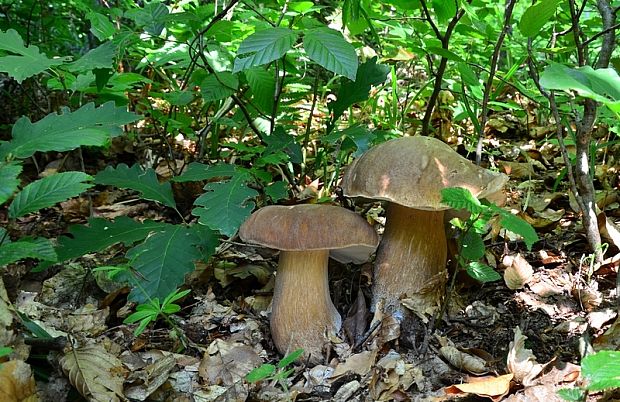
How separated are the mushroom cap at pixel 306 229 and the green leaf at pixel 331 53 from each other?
598mm

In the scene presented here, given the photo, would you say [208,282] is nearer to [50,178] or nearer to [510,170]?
[50,178]

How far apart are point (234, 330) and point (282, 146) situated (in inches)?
38.1

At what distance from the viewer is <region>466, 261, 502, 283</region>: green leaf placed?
2449 mm

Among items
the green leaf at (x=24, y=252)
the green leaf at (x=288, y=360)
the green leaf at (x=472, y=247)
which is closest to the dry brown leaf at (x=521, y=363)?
the green leaf at (x=472, y=247)

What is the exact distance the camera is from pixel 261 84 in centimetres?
295

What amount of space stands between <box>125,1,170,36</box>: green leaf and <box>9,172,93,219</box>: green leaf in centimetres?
115

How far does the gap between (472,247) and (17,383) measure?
6.41ft

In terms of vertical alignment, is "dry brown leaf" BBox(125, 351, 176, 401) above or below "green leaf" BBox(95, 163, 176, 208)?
below

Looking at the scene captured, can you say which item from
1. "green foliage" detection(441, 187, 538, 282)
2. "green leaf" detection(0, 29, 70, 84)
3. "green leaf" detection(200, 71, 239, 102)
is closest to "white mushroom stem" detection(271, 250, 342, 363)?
"green foliage" detection(441, 187, 538, 282)

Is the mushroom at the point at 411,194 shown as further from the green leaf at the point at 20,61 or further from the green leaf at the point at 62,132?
the green leaf at the point at 20,61

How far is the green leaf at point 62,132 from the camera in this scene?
70.1 inches

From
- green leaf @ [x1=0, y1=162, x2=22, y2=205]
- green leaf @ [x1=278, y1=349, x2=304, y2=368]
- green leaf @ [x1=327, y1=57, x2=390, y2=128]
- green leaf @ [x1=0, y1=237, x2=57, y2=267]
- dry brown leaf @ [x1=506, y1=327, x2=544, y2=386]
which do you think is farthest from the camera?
green leaf @ [x1=327, y1=57, x2=390, y2=128]

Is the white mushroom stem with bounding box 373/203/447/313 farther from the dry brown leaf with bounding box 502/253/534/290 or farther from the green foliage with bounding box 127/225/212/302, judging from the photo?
the green foliage with bounding box 127/225/212/302

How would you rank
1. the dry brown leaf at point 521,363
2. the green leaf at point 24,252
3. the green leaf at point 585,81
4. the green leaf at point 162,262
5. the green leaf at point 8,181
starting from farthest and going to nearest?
the green leaf at point 162,262 → the dry brown leaf at point 521,363 → the green leaf at point 24,252 → the green leaf at point 8,181 → the green leaf at point 585,81
